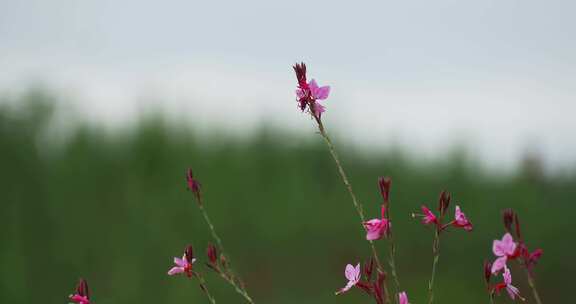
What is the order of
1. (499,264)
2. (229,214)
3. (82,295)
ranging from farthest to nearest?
(229,214) → (82,295) → (499,264)

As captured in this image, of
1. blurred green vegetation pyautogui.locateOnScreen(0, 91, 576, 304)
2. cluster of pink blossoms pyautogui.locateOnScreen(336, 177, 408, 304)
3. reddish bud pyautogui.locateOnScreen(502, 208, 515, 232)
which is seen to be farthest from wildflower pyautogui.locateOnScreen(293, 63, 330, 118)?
blurred green vegetation pyautogui.locateOnScreen(0, 91, 576, 304)

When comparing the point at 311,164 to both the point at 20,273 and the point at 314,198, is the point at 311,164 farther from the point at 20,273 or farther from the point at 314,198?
the point at 20,273

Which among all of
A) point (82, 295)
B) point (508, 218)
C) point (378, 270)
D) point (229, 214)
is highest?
point (508, 218)

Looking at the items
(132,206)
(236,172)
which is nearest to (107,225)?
(132,206)

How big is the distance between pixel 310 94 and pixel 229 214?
6.31 m

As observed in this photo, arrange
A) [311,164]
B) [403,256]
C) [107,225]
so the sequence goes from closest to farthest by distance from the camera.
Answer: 1. [107,225]
2. [311,164]
3. [403,256]

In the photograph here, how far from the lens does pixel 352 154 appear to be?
29.1 feet

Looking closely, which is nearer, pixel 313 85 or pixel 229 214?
pixel 313 85

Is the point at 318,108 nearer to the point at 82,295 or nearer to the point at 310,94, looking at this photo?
the point at 310,94

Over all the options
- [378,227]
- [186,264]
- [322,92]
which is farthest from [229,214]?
[378,227]

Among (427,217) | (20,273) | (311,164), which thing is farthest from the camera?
(311,164)

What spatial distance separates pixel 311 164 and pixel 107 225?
2.70 metres

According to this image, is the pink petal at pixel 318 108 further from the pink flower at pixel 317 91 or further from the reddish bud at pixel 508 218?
the reddish bud at pixel 508 218

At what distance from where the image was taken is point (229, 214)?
312 inches
